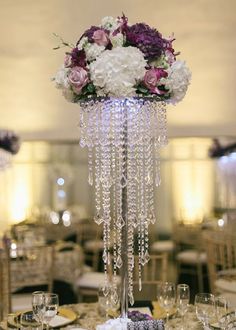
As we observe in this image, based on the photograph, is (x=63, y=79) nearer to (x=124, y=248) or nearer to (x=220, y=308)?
(x=124, y=248)

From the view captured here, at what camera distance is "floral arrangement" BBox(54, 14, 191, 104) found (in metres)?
2.07

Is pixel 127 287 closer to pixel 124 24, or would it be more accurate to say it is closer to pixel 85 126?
pixel 85 126

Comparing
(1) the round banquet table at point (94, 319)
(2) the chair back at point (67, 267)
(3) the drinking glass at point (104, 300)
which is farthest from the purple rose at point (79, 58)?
(2) the chair back at point (67, 267)

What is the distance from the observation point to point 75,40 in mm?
4477

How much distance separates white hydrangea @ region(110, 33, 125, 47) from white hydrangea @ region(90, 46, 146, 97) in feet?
0.13

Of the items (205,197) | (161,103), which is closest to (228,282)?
(161,103)

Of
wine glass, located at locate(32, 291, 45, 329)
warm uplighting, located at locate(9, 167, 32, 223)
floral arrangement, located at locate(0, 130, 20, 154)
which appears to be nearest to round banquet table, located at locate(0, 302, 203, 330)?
wine glass, located at locate(32, 291, 45, 329)

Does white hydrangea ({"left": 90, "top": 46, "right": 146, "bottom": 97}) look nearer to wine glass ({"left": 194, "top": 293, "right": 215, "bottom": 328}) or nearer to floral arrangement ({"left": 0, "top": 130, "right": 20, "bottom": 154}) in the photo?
wine glass ({"left": 194, "top": 293, "right": 215, "bottom": 328})

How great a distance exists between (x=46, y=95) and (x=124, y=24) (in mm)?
2804

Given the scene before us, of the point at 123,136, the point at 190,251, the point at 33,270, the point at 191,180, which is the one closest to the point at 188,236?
the point at 190,251

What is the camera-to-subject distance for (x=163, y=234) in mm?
10023

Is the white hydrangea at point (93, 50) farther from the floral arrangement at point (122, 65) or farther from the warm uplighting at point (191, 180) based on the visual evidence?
the warm uplighting at point (191, 180)

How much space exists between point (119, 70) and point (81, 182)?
8384 millimetres

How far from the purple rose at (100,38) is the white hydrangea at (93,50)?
0.06 ft
